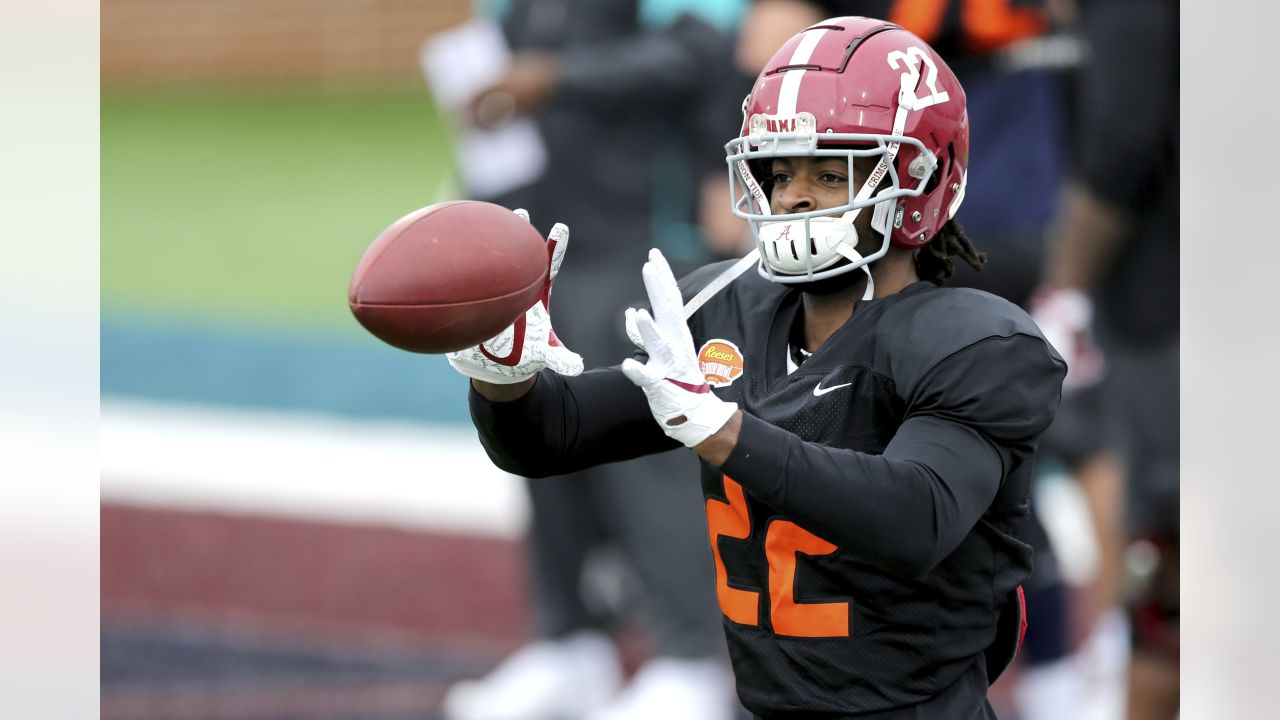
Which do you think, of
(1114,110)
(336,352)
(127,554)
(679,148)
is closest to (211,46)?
(336,352)

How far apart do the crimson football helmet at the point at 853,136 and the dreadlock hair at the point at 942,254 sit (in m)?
0.05

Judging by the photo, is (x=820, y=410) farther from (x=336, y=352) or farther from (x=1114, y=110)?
(x=336, y=352)

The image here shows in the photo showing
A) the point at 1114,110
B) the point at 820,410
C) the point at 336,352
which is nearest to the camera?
the point at 820,410

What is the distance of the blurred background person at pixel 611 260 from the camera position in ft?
12.7

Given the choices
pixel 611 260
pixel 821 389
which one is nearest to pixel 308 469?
pixel 611 260

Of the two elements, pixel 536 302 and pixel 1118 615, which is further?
pixel 1118 615

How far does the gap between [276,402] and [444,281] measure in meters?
6.12

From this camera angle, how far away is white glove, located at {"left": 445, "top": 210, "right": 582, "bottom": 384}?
1889 mm

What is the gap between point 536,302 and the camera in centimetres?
192

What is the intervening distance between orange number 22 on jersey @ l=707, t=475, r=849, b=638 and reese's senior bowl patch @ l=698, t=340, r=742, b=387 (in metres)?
0.12

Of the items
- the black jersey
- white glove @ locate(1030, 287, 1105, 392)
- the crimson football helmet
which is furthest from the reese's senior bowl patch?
white glove @ locate(1030, 287, 1105, 392)

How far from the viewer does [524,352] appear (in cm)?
190

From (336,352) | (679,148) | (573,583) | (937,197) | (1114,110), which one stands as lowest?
(336,352)
